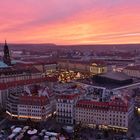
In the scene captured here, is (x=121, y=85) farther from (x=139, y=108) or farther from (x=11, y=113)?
(x=11, y=113)

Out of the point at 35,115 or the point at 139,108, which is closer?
the point at 35,115

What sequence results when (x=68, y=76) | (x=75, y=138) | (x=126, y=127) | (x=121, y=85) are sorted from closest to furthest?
(x=75, y=138), (x=126, y=127), (x=121, y=85), (x=68, y=76)

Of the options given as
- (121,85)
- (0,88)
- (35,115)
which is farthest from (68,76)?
(35,115)

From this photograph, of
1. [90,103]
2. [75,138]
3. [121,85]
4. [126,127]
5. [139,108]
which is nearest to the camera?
[75,138]

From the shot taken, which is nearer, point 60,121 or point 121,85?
point 60,121

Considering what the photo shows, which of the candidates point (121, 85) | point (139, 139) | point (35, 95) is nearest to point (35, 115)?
point (35, 95)

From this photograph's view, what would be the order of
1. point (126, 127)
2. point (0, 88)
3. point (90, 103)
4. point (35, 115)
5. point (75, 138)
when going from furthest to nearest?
point (0, 88) < point (35, 115) < point (90, 103) < point (126, 127) < point (75, 138)

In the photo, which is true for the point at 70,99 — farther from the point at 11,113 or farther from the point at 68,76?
the point at 68,76

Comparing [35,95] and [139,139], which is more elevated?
[35,95]

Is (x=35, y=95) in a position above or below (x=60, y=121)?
above
